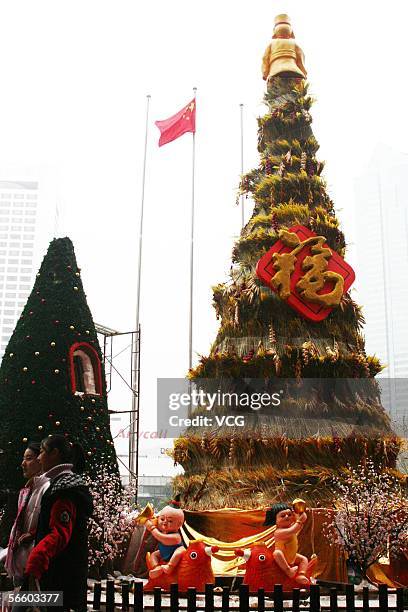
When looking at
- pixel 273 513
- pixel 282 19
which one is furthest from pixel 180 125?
pixel 273 513

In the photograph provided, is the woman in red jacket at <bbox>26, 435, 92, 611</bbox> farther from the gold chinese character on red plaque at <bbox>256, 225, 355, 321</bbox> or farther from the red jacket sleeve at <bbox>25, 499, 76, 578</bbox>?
the gold chinese character on red plaque at <bbox>256, 225, 355, 321</bbox>

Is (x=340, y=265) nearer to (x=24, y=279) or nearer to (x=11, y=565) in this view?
(x=11, y=565)

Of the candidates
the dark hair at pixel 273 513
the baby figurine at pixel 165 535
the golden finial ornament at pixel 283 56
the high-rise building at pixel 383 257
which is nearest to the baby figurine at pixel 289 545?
the dark hair at pixel 273 513

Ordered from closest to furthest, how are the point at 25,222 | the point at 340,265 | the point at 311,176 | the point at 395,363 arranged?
the point at 340,265 → the point at 311,176 → the point at 395,363 → the point at 25,222

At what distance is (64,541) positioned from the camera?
467cm

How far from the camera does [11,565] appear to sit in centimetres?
519

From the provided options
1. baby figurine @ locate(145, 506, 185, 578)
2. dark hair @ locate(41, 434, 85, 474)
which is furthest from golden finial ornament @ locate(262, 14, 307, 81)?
dark hair @ locate(41, 434, 85, 474)

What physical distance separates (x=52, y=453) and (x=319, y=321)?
30.0 feet

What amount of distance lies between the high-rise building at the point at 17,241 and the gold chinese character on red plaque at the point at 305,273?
37.5 metres

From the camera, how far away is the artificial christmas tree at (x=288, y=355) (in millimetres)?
12133

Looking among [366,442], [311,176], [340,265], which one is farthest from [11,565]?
[311,176]

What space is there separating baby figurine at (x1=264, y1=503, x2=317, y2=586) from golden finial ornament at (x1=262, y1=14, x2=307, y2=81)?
11296mm

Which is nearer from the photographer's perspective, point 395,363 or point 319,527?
point 319,527

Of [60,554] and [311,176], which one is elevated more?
[311,176]
